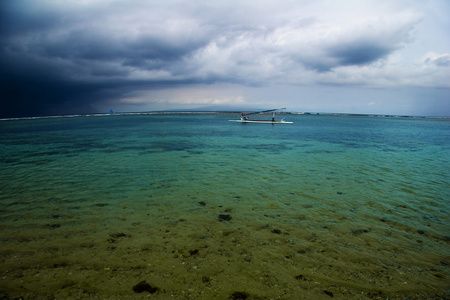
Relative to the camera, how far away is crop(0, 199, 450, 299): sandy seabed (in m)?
5.58

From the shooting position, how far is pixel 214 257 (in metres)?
6.91

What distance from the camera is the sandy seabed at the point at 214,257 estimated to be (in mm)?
5582

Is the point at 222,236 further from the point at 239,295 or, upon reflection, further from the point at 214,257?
the point at 239,295

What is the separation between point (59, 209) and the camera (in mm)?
10430

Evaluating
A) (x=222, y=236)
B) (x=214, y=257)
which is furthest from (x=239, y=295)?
(x=222, y=236)

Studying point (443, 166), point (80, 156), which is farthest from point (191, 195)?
point (443, 166)

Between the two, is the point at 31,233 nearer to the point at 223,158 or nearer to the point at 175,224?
the point at 175,224

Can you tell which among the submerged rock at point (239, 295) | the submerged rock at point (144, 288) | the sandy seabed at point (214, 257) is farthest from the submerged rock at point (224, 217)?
the submerged rock at point (144, 288)

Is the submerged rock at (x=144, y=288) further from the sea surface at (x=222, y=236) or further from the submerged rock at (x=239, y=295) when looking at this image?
the submerged rock at (x=239, y=295)

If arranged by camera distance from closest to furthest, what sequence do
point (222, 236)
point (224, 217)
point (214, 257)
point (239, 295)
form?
point (239, 295) < point (214, 257) < point (222, 236) < point (224, 217)

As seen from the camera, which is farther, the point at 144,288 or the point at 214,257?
the point at 214,257

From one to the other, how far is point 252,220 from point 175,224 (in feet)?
10.4

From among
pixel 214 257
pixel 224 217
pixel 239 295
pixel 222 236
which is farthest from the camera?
pixel 224 217

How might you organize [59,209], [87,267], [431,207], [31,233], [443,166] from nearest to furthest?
[87,267], [31,233], [59,209], [431,207], [443,166]
